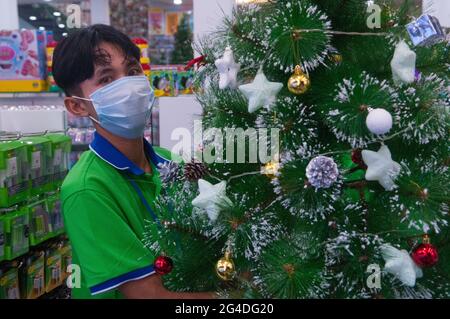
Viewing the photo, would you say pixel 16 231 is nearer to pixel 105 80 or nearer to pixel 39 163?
pixel 39 163

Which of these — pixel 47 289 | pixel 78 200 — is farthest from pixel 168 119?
pixel 78 200

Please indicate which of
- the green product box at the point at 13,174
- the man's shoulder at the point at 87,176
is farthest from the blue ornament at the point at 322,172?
the green product box at the point at 13,174

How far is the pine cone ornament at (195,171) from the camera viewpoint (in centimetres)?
102

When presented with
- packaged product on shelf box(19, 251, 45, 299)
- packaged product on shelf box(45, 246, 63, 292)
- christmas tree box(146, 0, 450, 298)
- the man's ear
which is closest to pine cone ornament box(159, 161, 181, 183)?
christmas tree box(146, 0, 450, 298)

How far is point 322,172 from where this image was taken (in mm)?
812

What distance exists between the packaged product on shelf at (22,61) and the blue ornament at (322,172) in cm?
323

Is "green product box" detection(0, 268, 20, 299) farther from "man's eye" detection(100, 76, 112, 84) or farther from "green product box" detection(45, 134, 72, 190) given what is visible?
"man's eye" detection(100, 76, 112, 84)

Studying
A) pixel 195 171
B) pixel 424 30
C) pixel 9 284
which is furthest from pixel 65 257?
pixel 424 30

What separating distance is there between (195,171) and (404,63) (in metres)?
0.44

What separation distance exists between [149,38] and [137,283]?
6837 millimetres

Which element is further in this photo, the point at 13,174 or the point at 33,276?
the point at 33,276

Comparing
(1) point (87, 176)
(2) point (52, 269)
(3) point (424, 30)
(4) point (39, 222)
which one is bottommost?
(2) point (52, 269)

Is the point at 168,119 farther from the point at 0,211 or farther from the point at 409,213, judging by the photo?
the point at 409,213

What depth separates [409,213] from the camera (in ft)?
2.72
